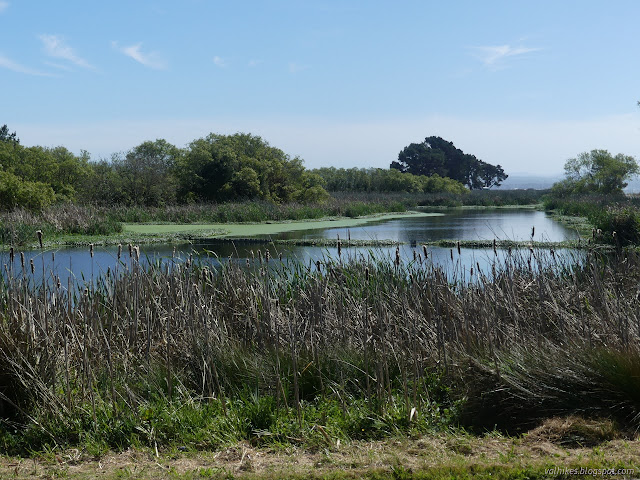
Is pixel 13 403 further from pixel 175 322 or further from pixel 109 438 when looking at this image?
pixel 175 322

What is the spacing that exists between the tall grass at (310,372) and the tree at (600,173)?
54369 millimetres

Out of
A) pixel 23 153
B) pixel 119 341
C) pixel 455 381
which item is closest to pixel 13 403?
pixel 119 341

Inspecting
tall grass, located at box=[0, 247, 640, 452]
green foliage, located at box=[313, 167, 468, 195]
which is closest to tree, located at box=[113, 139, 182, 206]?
green foliage, located at box=[313, 167, 468, 195]

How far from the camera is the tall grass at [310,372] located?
4547 millimetres

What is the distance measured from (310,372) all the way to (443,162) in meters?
100

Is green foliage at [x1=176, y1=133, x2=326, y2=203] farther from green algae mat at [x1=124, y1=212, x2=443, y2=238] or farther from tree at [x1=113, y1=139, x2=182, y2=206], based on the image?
green algae mat at [x1=124, y1=212, x2=443, y2=238]

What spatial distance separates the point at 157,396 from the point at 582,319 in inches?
132

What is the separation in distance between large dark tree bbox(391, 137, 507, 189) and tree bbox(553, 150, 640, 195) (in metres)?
37.0

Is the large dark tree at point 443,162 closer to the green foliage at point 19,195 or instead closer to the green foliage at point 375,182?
the green foliage at point 375,182

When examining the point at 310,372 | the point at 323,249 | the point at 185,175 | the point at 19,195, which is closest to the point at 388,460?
the point at 310,372

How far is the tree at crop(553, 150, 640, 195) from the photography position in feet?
184

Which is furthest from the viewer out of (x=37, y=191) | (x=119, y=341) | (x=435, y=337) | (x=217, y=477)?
(x=37, y=191)

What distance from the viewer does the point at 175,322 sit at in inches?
249

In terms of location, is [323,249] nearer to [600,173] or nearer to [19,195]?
[19,195]
